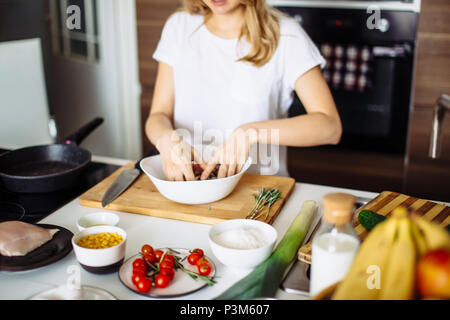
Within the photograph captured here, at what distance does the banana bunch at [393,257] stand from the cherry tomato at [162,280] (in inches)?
11.8

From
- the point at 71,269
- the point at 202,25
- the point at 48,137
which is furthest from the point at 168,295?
the point at 48,137

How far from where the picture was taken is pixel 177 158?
3.92 ft

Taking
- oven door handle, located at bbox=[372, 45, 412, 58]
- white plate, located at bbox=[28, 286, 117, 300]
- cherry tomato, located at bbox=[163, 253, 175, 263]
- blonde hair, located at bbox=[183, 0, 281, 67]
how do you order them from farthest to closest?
oven door handle, located at bbox=[372, 45, 412, 58]
blonde hair, located at bbox=[183, 0, 281, 67]
cherry tomato, located at bbox=[163, 253, 175, 263]
white plate, located at bbox=[28, 286, 117, 300]

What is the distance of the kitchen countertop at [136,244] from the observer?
85 cm

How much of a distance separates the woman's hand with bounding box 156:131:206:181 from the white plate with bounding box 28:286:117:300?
436 millimetres

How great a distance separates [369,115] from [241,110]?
1076mm

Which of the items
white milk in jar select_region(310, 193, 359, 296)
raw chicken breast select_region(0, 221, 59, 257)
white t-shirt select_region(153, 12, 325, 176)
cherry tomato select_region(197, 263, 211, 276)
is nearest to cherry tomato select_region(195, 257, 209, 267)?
cherry tomato select_region(197, 263, 211, 276)

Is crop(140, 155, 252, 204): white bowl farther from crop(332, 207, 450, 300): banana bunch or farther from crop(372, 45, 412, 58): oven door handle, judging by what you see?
crop(372, 45, 412, 58): oven door handle

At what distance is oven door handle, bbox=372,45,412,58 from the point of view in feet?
7.48

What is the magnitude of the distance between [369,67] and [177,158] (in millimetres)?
1497

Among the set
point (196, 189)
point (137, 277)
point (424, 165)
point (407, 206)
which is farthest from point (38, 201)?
point (424, 165)

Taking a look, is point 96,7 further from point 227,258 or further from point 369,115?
point 227,258

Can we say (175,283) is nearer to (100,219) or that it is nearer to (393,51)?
(100,219)

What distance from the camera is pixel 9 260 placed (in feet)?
2.94
